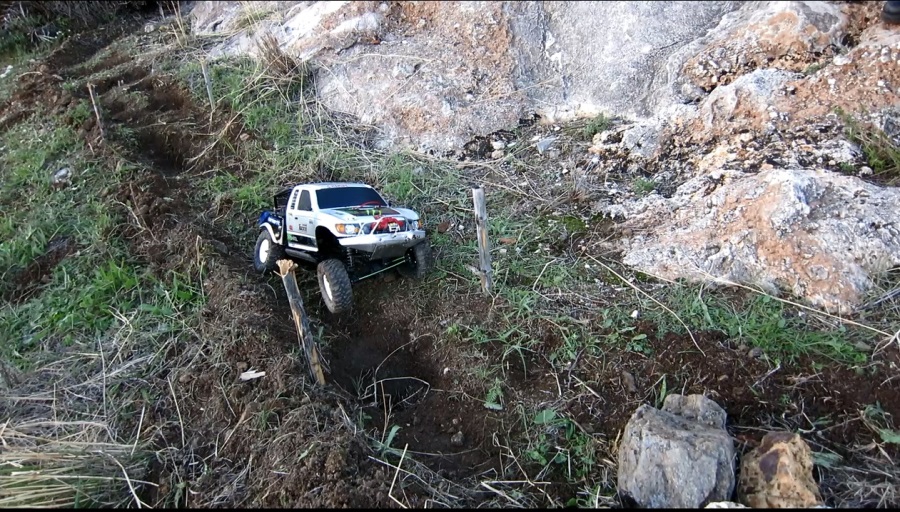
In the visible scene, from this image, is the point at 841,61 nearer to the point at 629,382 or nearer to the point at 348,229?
the point at 629,382

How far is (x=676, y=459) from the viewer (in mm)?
3176

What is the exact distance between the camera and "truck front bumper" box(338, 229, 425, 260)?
4.85m

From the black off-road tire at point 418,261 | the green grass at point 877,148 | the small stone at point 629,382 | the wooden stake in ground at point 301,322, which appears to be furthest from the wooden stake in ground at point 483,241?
the green grass at point 877,148

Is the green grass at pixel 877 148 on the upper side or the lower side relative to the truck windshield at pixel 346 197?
lower

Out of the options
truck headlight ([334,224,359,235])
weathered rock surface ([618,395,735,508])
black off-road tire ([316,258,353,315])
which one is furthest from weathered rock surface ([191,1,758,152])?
weathered rock surface ([618,395,735,508])

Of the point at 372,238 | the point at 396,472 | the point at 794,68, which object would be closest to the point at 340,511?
the point at 396,472

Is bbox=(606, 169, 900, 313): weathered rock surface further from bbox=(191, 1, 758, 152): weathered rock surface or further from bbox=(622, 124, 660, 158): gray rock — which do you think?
bbox=(191, 1, 758, 152): weathered rock surface

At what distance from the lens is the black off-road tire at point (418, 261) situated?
5211mm

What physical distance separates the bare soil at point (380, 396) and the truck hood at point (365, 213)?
696mm

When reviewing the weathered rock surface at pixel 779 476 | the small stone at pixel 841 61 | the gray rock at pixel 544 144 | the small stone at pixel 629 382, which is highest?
the small stone at pixel 841 61

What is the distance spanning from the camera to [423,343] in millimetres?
4797

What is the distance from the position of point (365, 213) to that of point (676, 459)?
320cm

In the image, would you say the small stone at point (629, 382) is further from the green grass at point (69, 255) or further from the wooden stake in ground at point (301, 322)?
the green grass at point (69, 255)

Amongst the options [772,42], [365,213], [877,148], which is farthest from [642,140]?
[365,213]
